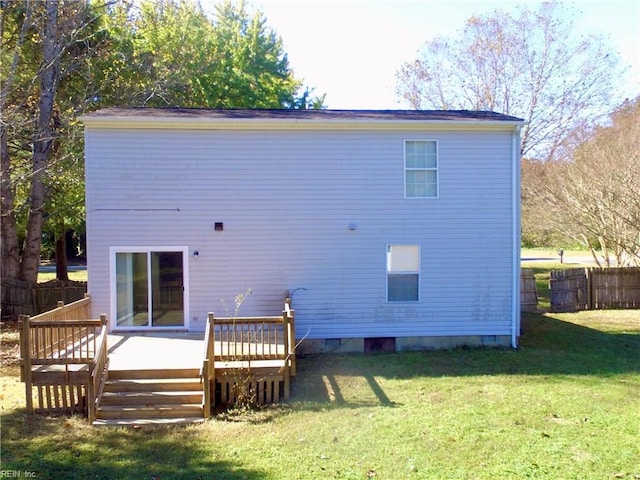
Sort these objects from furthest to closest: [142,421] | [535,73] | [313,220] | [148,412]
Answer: [535,73], [313,220], [148,412], [142,421]

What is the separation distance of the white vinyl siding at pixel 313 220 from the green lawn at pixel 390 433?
1.72 m

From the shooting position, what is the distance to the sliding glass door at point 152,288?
10.7 meters

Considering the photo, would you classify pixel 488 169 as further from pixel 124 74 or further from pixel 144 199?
pixel 124 74

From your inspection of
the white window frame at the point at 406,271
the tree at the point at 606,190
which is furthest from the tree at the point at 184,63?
the tree at the point at 606,190

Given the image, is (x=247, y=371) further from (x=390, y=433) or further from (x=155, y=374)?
(x=390, y=433)

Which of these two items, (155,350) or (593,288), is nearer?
(155,350)

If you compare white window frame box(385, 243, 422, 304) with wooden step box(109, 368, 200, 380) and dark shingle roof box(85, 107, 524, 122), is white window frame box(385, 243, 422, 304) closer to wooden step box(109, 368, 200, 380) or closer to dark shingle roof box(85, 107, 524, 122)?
dark shingle roof box(85, 107, 524, 122)

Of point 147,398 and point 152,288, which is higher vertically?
point 152,288

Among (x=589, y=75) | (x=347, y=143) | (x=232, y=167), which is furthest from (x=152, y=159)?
(x=589, y=75)

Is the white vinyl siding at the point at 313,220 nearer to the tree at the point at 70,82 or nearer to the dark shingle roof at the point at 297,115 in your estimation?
the dark shingle roof at the point at 297,115

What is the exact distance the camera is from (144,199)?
35.0ft

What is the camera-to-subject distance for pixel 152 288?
35.1 ft

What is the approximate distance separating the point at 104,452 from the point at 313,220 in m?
6.31

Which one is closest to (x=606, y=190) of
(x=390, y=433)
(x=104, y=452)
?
(x=390, y=433)
